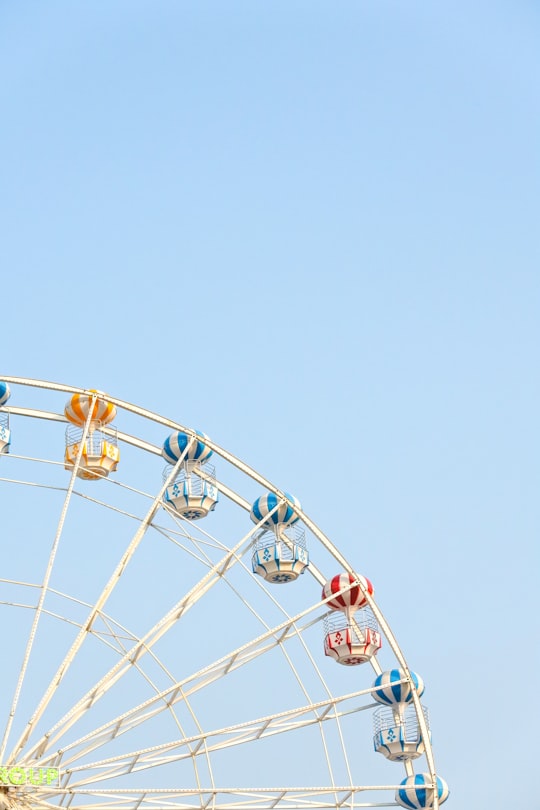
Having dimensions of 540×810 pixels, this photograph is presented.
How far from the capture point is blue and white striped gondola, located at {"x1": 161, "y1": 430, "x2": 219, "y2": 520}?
28.9 metres

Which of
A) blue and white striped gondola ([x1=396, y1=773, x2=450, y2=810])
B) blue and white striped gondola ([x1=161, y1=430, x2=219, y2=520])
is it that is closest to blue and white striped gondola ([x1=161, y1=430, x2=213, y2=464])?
blue and white striped gondola ([x1=161, y1=430, x2=219, y2=520])

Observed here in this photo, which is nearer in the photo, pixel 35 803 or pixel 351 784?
pixel 35 803

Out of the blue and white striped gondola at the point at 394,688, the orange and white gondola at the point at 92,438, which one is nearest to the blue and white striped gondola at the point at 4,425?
the orange and white gondola at the point at 92,438

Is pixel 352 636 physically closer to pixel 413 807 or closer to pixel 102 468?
pixel 413 807

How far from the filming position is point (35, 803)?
23.4 metres

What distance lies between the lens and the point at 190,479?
2916cm

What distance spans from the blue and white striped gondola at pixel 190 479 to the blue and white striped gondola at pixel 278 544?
1130 millimetres

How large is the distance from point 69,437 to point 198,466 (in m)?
2.80

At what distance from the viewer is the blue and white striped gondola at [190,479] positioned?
2892cm

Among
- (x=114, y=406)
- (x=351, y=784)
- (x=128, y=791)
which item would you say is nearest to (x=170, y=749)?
(x=128, y=791)

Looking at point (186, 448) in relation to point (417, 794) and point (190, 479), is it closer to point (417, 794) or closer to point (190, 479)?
point (190, 479)

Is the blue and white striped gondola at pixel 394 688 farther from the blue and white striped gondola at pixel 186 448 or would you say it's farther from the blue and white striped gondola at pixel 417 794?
the blue and white striped gondola at pixel 186 448

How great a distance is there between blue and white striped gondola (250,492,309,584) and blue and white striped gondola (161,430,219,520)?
1130 millimetres

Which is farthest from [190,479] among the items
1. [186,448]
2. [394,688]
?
[394,688]
